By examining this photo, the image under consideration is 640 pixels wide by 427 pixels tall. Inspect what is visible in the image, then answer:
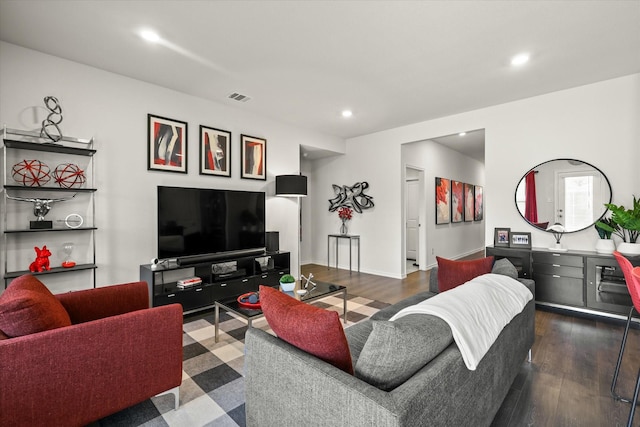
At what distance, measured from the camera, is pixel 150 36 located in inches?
101

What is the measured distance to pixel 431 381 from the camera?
1.01 meters

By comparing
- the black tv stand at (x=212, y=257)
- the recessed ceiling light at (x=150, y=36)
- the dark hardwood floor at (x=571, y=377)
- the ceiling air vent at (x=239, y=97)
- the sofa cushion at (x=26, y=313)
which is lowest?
the dark hardwood floor at (x=571, y=377)

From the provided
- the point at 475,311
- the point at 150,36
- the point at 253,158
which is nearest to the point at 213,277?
the point at 253,158

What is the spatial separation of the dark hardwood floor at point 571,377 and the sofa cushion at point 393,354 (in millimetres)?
1066

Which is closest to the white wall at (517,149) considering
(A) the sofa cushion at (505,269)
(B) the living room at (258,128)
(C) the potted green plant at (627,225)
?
(B) the living room at (258,128)

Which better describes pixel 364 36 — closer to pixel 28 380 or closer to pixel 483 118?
pixel 483 118

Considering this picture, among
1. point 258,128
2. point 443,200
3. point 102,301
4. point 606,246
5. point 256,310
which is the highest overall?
point 258,128

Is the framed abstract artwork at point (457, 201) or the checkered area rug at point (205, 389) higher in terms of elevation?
the framed abstract artwork at point (457, 201)

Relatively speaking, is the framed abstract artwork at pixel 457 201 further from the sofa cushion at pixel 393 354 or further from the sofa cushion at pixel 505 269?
the sofa cushion at pixel 393 354

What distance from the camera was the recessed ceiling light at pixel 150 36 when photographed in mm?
2502

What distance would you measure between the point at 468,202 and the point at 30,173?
8.16 m

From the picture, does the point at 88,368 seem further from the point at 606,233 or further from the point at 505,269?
the point at 606,233

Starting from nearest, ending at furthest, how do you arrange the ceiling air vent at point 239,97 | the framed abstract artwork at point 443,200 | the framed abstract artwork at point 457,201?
1. the ceiling air vent at point 239,97
2. the framed abstract artwork at point 443,200
3. the framed abstract artwork at point 457,201

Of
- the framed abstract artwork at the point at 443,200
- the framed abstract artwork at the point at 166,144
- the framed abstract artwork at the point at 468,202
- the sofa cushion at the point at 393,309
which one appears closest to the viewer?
the sofa cushion at the point at 393,309
